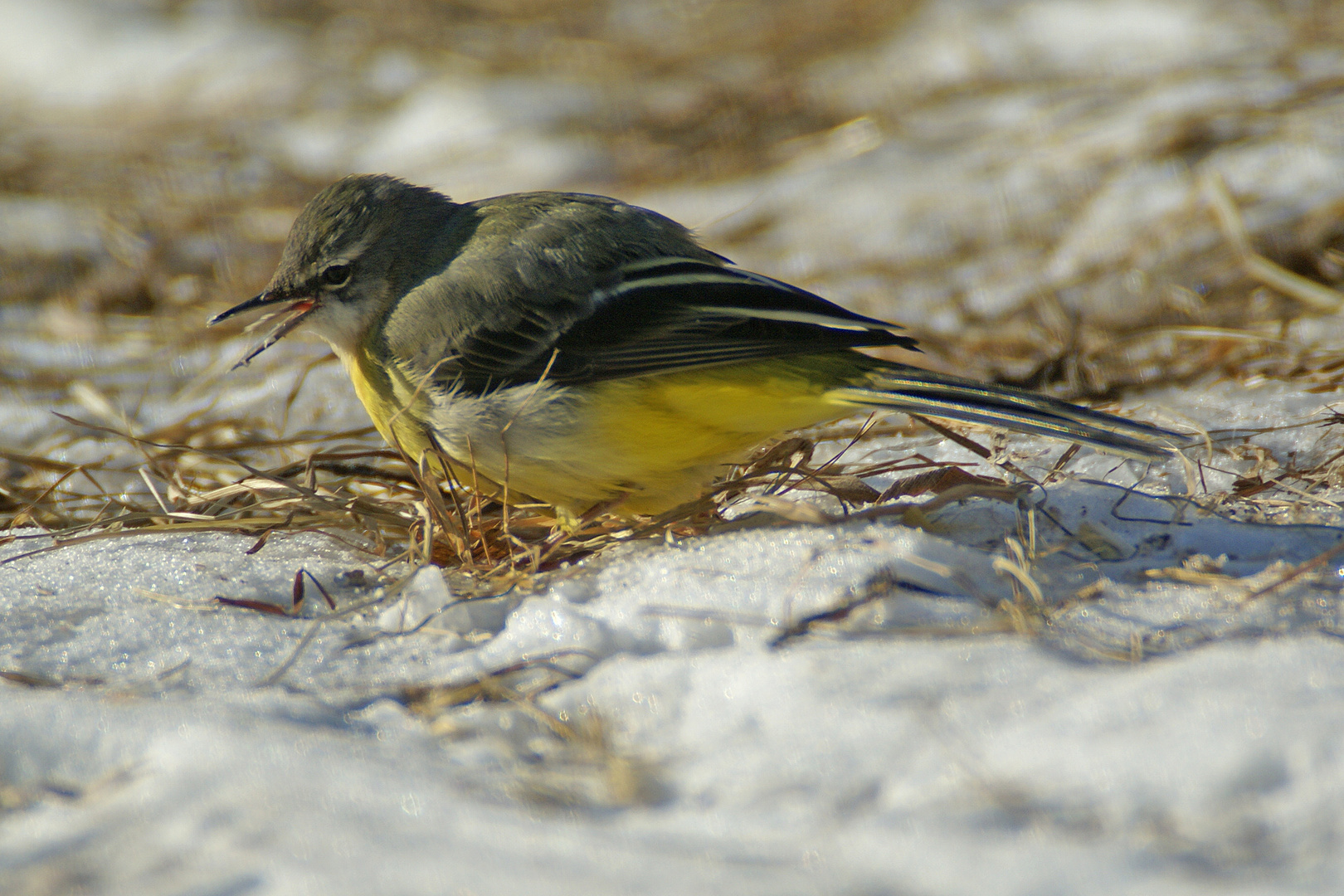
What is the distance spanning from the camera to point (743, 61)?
30.6 ft

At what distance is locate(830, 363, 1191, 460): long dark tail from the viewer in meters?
2.36

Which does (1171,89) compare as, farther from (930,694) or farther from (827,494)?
(930,694)

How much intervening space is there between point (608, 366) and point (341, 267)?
Result: 3.36ft

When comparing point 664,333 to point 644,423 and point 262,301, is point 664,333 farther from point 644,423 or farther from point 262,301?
point 262,301

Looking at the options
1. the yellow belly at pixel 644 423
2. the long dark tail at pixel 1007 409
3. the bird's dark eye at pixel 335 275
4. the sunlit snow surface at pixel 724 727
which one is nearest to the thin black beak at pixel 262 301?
the bird's dark eye at pixel 335 275

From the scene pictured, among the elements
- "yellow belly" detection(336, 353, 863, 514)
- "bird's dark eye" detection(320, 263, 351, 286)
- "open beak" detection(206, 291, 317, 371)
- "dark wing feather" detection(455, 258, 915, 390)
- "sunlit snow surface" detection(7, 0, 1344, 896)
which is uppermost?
"bird's dark eye" detection(320, 263, 351, 286)

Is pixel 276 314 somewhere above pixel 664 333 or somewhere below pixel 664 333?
above

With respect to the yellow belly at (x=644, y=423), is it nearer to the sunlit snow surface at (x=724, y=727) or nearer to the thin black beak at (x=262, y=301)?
the sunlit snow surface at (x=724, y=727)

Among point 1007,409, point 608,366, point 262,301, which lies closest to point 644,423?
point 608,366

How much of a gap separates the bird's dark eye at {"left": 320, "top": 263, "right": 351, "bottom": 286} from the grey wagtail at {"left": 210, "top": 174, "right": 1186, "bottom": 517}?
0.78 feet

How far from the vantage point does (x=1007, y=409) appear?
2.44m

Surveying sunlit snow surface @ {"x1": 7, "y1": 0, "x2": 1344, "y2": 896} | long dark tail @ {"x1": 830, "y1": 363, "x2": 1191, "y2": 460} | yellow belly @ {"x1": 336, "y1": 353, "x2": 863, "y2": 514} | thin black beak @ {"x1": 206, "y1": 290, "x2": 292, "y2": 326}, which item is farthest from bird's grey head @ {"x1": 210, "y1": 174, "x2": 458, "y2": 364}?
long dark tail @ {"x1": 830, "y1": 363, "x2": 1191, "y2": 460}

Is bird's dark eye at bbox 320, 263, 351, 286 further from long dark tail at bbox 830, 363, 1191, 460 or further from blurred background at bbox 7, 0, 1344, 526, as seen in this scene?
long dark tail at bbox 830, 363, 1191, 460

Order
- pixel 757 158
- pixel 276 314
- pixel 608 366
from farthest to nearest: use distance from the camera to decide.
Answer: pixel 757 158 → pixel 276 314 → pixel 608 366
